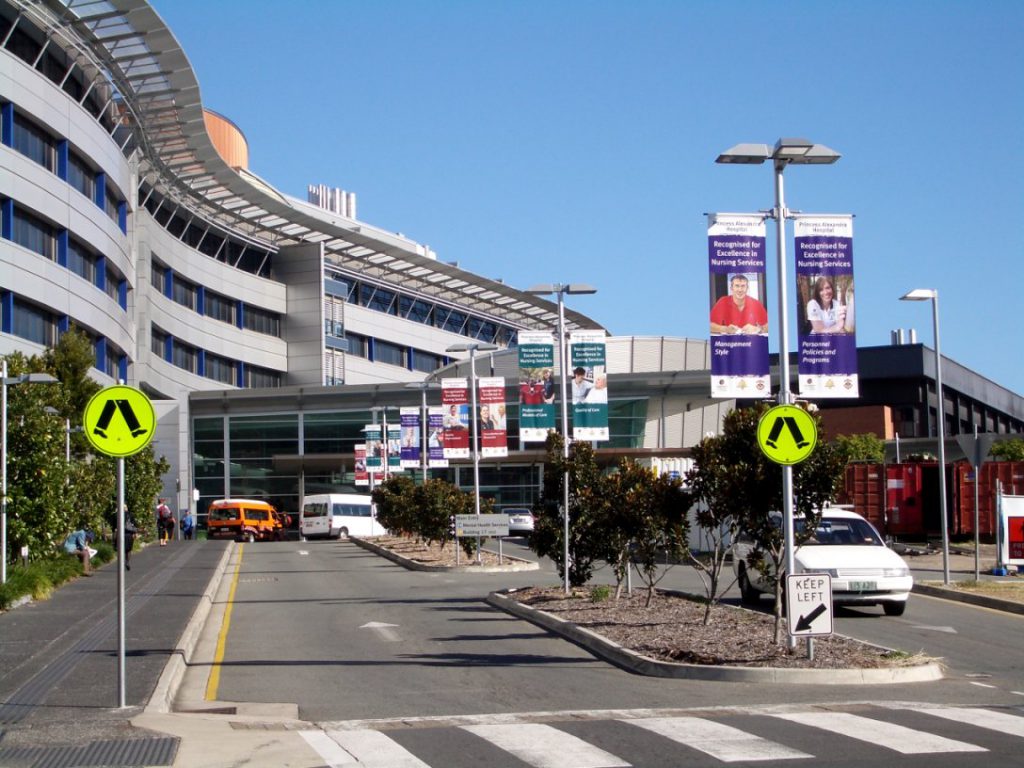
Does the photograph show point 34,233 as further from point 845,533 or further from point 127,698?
point 127,698

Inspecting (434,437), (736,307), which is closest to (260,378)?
(434,437)

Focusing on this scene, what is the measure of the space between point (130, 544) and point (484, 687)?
101ft

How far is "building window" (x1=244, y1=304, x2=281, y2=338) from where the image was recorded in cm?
8200

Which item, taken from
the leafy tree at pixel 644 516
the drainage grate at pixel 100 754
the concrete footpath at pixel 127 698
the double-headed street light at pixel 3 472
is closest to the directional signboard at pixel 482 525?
the concrete footpath at pixel 127 698

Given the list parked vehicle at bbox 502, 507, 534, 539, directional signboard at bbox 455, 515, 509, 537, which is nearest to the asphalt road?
directional signboard at bbox 455, 515, 509, 537

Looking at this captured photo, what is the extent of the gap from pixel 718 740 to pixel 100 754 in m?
4.81

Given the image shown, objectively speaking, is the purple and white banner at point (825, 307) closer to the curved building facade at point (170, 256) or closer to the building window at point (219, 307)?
the curved building facade at point (170, 256)

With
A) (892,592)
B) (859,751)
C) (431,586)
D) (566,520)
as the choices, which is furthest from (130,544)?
(859,751)

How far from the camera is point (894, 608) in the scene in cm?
2106

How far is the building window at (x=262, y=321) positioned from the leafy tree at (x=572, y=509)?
58.9m

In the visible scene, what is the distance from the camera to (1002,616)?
835 inches

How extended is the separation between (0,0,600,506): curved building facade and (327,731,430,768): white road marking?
3980 cm

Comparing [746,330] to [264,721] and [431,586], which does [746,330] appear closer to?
[264,721]

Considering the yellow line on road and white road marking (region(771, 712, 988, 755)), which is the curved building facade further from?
white road marking (region(771, 712, 988, 755))
